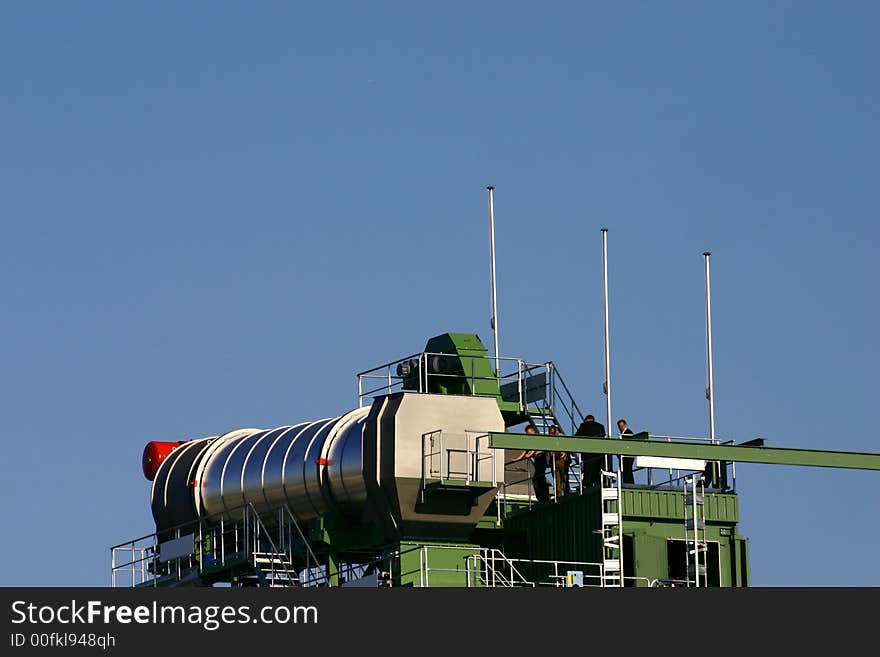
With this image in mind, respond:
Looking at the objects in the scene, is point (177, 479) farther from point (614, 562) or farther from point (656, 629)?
point (656, 629)

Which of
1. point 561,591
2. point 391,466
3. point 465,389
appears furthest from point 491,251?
point 561,591

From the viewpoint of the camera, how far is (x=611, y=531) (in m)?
58.4

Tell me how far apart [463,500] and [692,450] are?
5.90m

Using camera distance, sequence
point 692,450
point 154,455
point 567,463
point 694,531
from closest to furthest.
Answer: point 692,450 → point 694,531 → point 567,463 → point 154,455

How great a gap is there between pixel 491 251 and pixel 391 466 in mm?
10673

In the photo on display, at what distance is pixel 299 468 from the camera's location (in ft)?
199

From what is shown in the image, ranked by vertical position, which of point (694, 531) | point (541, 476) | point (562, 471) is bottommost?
point (694, 531)

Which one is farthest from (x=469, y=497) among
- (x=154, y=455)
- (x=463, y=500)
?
(x=154, y=455)

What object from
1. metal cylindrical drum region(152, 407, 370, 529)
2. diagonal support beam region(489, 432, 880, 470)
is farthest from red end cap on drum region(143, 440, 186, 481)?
diagonal support beam region(489, 432, 880, 470)

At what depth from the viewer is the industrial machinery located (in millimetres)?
57750

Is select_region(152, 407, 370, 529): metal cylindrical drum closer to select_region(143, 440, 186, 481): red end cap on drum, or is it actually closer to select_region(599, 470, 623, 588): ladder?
select_region(143, 440, 186, 481): red end cap on drum

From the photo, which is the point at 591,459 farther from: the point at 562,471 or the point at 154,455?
the point at 154,455

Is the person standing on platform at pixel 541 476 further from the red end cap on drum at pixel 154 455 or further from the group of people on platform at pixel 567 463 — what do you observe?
the red end cap on drum at pixel 154 455

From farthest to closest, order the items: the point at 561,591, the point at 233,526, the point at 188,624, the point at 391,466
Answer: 1. the point at 233,526
2. the point at 391,466
3. the point at 561,591
4. the point at 188,624
